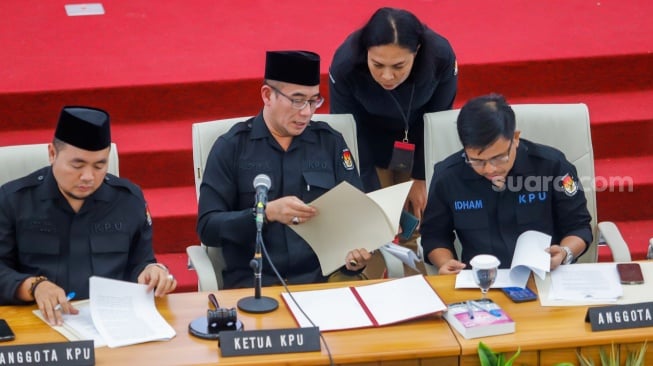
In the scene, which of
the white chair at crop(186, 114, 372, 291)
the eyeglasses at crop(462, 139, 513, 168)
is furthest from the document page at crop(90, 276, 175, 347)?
the eyeglasses at crop(462, 139, 513, 168)

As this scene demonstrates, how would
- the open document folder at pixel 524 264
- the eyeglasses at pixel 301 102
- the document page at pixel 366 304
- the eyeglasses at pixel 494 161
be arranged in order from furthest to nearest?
the eyeglasses at pixel 301 102, the eyeglasses at pixel 494 161, the open document folder at pixel 524 264, the document page at pixel 366 304

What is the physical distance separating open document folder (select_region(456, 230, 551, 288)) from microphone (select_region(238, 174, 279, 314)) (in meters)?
0.58

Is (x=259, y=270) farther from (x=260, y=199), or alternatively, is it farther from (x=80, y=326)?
(x=80, y=326)

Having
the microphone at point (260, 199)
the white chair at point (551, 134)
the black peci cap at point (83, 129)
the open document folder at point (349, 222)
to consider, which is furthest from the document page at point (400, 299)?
the black peci cap at point (83, 129)

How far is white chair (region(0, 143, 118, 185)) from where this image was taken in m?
3.70

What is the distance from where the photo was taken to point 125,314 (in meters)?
3.22

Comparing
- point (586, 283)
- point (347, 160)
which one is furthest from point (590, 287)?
point (347, 160)

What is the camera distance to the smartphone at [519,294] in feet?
11.0

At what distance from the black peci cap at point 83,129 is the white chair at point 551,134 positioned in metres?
1.24

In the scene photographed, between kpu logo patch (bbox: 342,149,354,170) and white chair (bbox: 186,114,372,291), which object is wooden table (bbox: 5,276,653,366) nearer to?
white chair (bbox: 186,114,372,291)

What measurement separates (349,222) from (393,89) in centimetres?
73

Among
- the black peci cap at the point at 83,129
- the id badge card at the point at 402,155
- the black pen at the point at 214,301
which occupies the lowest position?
the black pen at the point at 214,301

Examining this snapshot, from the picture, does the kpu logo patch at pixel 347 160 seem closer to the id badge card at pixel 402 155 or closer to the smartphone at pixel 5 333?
the id badge card at pixel 402 155

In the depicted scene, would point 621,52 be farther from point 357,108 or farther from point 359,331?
point 359,331
